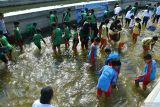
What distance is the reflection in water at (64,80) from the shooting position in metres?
8.12

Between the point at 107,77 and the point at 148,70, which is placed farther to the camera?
the point at 148,70

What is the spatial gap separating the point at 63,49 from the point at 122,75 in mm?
3611

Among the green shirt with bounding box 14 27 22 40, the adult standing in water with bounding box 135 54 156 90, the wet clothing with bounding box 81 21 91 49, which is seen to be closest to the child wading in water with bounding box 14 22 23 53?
the green shirt with bounding box 14 27 22 40

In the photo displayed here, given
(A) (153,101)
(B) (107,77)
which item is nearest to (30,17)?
(B) (107,77)

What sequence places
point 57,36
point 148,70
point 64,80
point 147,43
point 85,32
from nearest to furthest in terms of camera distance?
point 148,70, point 64,80, point 57,36, point 147,43, point 85,32

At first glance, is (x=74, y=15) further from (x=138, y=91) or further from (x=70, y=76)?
(x=138, y=91)

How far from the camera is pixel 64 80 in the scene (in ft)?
30.9

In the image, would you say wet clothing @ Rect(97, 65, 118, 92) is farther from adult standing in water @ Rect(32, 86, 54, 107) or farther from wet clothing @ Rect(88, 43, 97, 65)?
adult standing in water @ Rect(32, 86, 54, 107)

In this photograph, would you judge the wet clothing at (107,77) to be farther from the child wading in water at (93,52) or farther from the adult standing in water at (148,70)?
the child wading in water at (93,52)

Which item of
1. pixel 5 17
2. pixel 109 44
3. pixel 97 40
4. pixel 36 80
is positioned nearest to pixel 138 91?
pixel 97 40

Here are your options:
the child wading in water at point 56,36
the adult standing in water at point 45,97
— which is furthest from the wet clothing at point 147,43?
the adult standing in water at point 45,97

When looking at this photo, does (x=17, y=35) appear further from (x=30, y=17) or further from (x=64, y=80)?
(x=64, y=80)

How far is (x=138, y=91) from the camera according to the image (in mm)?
8727

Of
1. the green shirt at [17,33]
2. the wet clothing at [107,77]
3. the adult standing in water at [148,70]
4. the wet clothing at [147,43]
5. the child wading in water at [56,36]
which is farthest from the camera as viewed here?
the wet clothing at [147,43]
